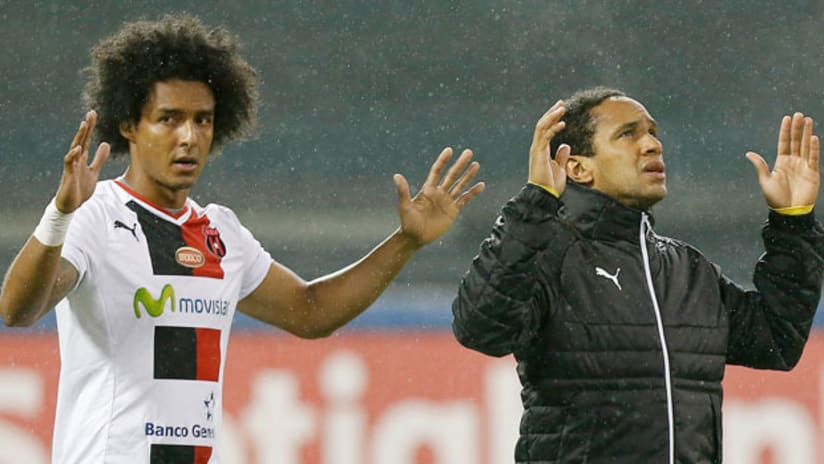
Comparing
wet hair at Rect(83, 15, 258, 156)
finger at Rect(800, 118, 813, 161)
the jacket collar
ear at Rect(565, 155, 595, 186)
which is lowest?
the jacket collar

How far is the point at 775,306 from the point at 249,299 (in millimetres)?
1226

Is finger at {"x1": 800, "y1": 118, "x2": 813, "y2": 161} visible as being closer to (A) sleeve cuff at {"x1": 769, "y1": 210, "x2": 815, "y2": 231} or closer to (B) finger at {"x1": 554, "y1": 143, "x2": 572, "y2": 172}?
(A) sleeve cuff at {"x1": 769, "y1": 210, "x2": 815, "y2": 231}

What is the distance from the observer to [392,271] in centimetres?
382

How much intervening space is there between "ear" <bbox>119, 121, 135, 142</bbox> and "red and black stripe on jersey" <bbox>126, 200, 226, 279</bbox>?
25cm

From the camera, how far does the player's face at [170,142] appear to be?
354 centimetres

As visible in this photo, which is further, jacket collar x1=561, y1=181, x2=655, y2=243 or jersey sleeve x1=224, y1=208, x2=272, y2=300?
jersey sleeve x1=224, y1=208, x2=272, y2=300

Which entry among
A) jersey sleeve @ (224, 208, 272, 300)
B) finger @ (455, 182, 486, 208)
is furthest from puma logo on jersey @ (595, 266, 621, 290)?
jersey sleeve @ (224, 208, 272, 300)

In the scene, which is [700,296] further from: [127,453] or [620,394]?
[127,453]

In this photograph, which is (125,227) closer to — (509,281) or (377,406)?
(509,281)

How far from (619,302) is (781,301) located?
443 mm

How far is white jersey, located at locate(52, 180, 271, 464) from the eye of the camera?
3350mm

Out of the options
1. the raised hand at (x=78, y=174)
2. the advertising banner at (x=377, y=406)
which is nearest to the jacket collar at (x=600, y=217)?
the raised hand at (x=78, y=174)

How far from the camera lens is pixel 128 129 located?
3.73 metres

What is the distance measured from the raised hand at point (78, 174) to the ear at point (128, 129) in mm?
517
